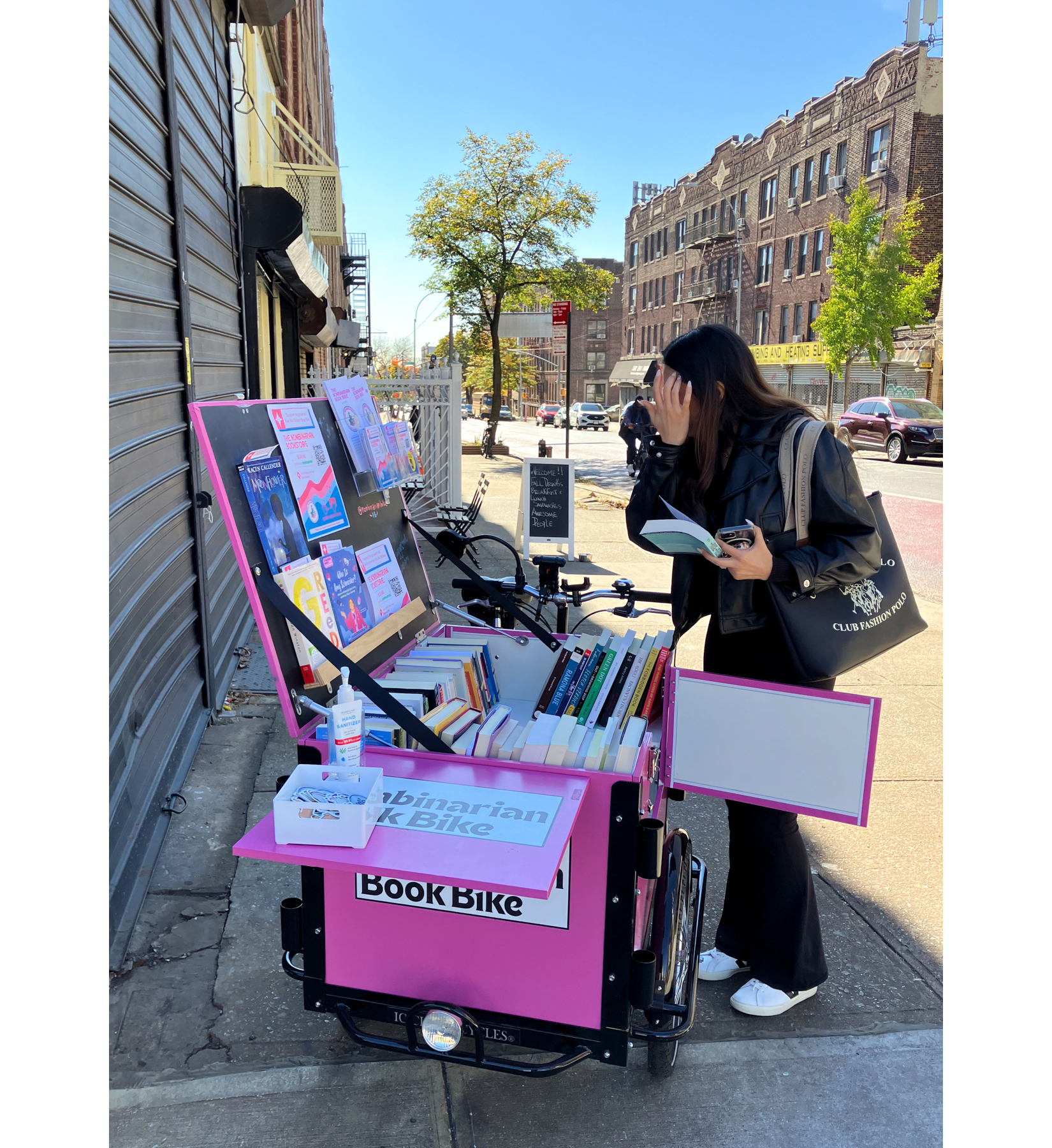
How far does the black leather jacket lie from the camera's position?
2.41m

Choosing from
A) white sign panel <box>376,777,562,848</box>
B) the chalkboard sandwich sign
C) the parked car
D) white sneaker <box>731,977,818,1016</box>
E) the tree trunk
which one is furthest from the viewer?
the parked car

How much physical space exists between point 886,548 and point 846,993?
1.49 m

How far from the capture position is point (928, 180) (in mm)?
38281

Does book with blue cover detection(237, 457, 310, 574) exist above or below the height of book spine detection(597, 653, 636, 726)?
above

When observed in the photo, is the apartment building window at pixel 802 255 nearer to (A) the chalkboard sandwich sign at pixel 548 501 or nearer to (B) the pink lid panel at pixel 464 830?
(A) the chalkboard sandwich sign at pixel 548 501

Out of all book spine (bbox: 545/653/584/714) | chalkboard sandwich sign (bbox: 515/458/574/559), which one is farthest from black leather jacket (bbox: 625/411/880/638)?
chalkboard sandwich sign (bbox: 515/458/574/559)

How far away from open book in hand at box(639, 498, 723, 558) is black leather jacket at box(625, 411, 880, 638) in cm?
6

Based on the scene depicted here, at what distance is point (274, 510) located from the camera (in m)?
→ 2.50

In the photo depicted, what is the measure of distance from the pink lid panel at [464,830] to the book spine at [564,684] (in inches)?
18.0

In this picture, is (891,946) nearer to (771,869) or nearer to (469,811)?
(771,869)

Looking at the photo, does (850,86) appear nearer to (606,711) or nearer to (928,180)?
(928,180)

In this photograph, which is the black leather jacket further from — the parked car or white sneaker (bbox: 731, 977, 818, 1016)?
the parked car

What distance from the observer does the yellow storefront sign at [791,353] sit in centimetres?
4381

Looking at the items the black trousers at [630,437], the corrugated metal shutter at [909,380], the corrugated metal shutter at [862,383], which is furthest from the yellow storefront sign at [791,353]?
the black trousers at [630,437]
